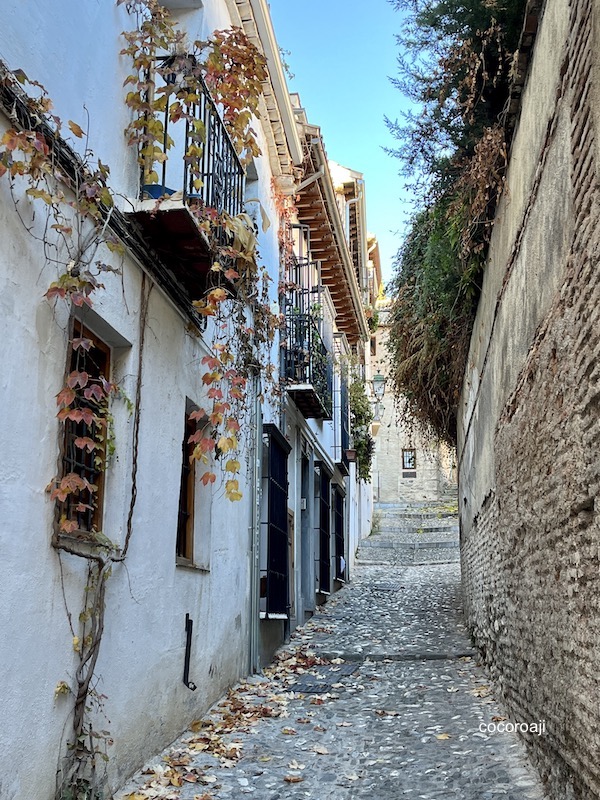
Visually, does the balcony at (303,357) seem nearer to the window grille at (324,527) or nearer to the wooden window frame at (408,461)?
the window grille at (324,527)

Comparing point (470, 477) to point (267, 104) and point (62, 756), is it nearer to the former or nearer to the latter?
point (267, 104)

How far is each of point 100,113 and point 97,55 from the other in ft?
1.12

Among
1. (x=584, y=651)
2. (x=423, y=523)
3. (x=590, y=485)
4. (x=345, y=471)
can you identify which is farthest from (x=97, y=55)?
(x=423, y=523)

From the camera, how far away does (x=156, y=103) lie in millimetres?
5281

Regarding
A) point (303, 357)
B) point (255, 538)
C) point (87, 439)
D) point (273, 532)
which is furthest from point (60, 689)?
point (303, 357)

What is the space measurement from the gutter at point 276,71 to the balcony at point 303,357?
2009mm

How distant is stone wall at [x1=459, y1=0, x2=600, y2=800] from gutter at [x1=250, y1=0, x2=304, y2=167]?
11.8ft

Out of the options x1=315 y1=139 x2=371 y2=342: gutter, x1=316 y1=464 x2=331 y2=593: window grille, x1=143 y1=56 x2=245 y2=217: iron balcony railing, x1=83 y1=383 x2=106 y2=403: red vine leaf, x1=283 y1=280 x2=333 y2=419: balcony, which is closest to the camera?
x1=83 y1=383 x2=106 y2=403: red vine leaf

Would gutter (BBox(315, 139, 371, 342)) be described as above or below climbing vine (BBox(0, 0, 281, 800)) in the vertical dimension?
above

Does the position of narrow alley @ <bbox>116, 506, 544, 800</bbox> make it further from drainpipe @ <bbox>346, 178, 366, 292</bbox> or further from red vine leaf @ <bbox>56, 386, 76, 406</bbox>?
drainpipe @ <bbox>346, 178, 366, 292</bbox>

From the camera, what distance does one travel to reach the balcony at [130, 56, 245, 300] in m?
5.26

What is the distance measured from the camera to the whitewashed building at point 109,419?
372cm

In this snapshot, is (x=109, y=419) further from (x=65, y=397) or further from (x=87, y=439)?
(x=65, y=397)

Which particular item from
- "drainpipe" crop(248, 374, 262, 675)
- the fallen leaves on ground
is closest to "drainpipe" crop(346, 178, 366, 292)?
"drainpipe" crop(248, 374, 262, 675)
